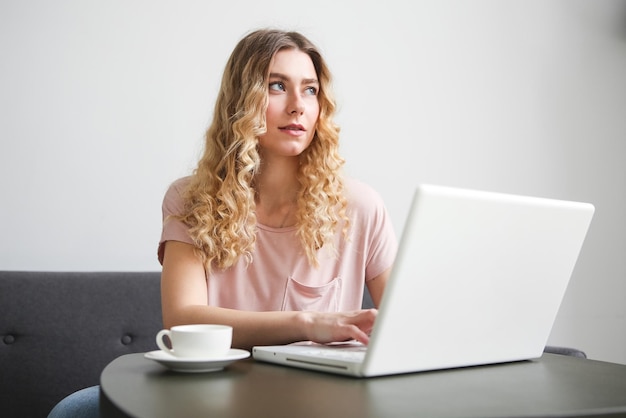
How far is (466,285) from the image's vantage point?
1010mm

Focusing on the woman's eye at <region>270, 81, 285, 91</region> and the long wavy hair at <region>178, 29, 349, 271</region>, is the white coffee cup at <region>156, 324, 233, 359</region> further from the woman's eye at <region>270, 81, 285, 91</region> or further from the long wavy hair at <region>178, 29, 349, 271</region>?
the woman's eye at <region>270, 81, 285, 91</region>

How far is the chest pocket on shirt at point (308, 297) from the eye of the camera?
5.57 ft

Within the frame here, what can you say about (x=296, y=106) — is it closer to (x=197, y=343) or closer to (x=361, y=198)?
(x=361, y=198)

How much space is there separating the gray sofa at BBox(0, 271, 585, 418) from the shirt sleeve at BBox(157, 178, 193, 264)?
1.65 ft

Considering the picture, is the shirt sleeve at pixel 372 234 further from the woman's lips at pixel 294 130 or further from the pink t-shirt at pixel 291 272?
the woman's lips at pixel 294 130

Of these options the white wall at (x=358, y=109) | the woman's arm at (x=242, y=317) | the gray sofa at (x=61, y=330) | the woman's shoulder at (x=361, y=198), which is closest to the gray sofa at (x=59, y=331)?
the gray sofa at (x=61, y=330)

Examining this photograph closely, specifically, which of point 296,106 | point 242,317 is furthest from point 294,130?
point 242,317

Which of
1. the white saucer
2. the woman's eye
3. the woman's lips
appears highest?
the woman's eye

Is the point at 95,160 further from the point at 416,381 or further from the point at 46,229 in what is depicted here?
the point at 416,381

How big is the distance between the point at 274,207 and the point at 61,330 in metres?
0.76

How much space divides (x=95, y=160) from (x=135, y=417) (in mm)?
1660

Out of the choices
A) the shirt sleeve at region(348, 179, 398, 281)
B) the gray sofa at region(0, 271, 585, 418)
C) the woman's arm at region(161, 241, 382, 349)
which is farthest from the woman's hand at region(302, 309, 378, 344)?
the gray sofa at region(0, 271, 585, 418)

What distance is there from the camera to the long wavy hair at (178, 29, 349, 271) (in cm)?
165

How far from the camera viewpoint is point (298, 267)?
67.6 inches
